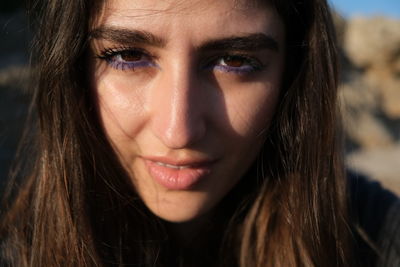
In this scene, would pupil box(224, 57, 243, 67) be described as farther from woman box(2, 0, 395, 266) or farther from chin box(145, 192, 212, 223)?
chin box(145, 192, 212, 223)

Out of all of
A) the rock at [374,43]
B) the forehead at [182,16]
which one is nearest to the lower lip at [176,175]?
the forehead at [182,16]

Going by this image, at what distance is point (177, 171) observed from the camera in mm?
1498

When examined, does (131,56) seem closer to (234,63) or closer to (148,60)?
(148,60)

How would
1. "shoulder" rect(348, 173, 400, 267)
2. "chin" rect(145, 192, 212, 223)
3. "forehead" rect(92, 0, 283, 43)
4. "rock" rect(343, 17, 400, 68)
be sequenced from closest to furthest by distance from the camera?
1. "forehead" rect(92, 0, 283, 43)
2. "chin" rect(145, 192, 212, 223)
3. "shoulder" rect(348, 173, 400, 267)
4. "rock" rect(343, 17, 400, 68)

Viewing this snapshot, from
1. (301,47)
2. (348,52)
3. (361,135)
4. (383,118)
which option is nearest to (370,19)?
(348,52)

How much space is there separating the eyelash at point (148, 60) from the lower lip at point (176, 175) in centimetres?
31

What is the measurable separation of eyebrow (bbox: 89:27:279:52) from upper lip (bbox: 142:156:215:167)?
0.35 metres

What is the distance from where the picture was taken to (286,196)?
1.75 metres

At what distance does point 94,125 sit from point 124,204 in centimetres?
31

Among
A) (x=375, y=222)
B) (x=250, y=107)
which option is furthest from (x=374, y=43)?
(x=250, y=107)

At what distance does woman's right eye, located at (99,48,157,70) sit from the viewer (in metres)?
1.40

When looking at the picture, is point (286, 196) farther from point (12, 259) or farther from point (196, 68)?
point (12, 259)

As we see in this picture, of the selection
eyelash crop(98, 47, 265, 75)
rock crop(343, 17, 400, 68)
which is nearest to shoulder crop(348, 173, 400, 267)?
eyelash crop(98, 47, 265, 75)

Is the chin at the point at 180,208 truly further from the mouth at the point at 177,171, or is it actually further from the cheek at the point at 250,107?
the cheek at the point at 250,107
